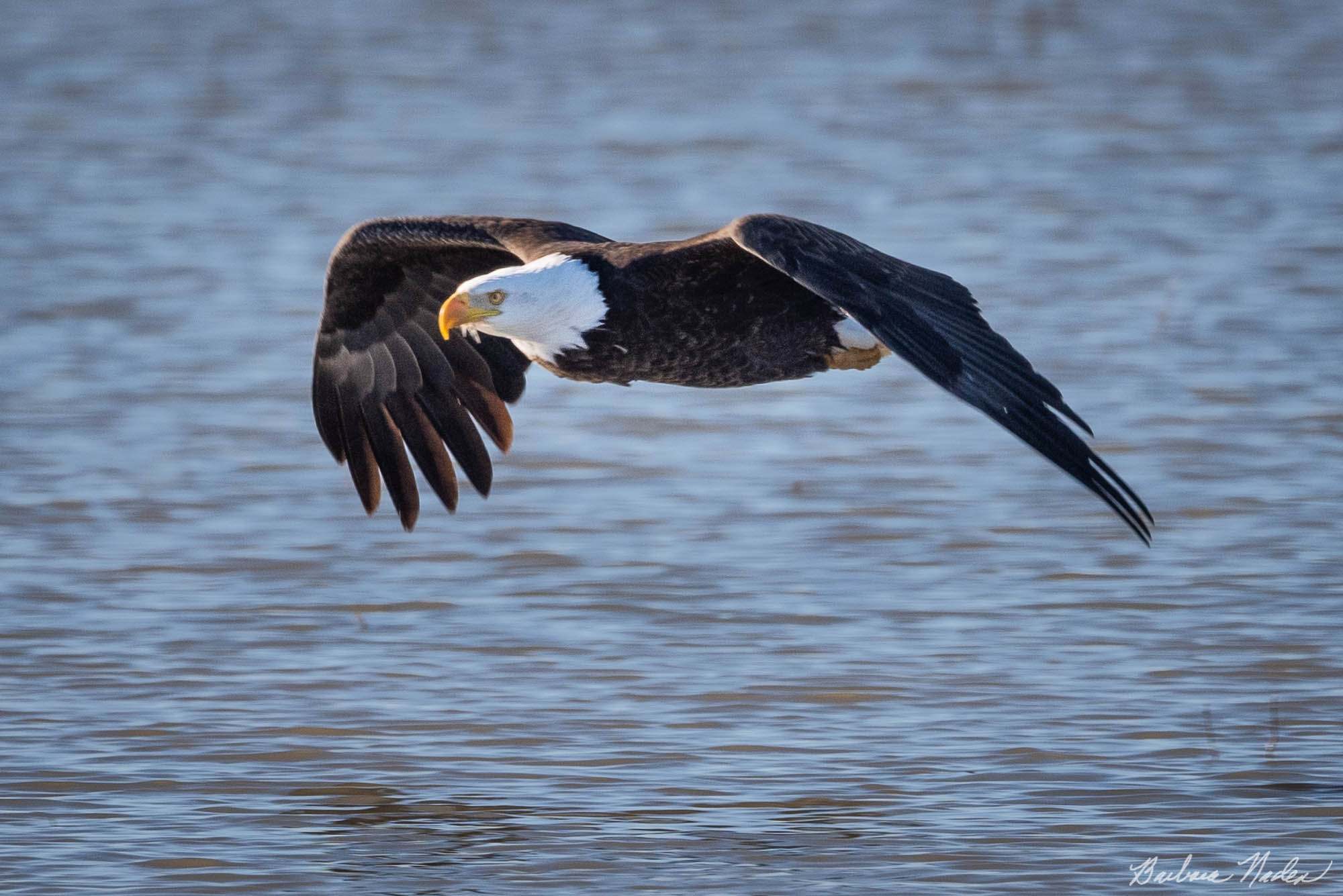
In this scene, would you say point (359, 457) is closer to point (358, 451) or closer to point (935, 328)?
point (358, 451)

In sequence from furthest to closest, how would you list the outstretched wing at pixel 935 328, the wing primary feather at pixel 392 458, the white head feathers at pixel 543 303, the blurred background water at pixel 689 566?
the wing primary feather at pixel 392 458, the white head feathers at pixel 543 303, the blurred background water at pixel 689 566, the outstretched wing at pixel 935 328

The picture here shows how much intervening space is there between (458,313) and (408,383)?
86cm

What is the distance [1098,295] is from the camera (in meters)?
10.8

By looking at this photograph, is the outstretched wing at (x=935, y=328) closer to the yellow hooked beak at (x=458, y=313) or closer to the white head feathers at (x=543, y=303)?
the white head feathers at (x=543, y=303)

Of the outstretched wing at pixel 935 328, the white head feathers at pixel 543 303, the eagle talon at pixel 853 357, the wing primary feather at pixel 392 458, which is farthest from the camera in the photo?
the wing primary feather at pixel 392 458

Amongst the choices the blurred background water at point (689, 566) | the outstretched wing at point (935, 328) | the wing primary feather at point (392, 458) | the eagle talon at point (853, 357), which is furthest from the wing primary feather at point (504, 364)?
the outstretched wing at point (935, 328)

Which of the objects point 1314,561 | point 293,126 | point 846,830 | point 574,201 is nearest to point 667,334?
point 846,830

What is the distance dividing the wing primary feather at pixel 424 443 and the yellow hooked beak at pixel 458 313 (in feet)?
2.65

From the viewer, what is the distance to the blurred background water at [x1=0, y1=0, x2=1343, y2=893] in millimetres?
5684

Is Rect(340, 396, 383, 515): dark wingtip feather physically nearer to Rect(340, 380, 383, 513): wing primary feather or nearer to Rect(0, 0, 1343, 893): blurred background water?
Rect(340, 380, 383, 513): wing primary feather

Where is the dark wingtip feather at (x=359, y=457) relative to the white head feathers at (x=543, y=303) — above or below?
below

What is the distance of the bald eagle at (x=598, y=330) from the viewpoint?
5465mm

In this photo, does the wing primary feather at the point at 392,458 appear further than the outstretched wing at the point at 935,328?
Yes

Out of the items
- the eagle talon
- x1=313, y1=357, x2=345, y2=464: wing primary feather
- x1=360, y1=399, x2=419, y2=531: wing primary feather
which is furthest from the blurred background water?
the eagle talon
